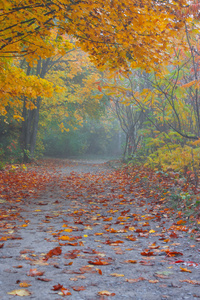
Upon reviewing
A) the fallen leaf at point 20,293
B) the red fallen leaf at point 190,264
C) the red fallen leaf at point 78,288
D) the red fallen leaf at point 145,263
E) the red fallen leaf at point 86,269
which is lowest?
the red fallen leaf at point 145,263

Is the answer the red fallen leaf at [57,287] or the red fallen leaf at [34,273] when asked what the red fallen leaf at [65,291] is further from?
the red fallen leaf at [34,273]

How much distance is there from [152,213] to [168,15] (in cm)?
348

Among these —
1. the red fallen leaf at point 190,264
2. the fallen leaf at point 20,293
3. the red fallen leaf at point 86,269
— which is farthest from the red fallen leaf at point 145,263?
the fallen leaf at point 20,293

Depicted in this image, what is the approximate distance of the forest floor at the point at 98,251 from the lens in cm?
201

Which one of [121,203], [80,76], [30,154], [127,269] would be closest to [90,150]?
[80,76]

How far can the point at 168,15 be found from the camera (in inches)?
176

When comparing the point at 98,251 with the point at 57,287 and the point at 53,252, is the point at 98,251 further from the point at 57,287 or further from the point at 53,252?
the point at 57,287

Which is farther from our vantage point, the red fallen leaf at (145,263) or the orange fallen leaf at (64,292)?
the red fallen leaf at (145,263)

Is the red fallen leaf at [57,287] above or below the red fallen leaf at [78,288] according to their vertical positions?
above

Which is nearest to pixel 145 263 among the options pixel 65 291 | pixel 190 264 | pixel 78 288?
pixel 190 264

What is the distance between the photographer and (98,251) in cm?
298

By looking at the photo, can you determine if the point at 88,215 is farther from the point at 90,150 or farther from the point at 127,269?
the point at 90,150

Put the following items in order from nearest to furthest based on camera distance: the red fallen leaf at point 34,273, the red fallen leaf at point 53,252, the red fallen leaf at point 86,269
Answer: the red fallen leaf at point 34,273, the red fallen leaf at point 86,269, the red fallen leaf at point 53,252

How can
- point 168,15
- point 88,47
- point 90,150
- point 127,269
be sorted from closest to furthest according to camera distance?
1. point 127,269
2. point 168,15
3. point 88,47
4. point 90,150
